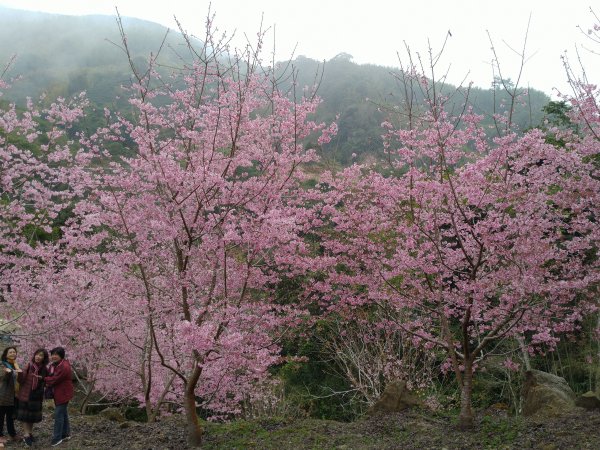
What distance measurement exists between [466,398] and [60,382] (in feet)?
15.7

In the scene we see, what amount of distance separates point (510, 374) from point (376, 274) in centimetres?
702

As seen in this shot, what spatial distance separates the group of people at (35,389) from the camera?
5.57m

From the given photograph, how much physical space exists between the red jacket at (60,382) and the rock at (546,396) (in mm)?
6174

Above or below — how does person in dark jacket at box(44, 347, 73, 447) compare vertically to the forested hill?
below

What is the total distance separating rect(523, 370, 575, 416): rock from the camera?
21.1ft

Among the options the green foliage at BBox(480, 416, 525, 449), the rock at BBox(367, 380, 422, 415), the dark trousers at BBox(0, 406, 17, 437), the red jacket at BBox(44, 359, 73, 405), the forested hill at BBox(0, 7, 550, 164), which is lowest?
the dark trousers at BBox(0, 406, 17, 437)

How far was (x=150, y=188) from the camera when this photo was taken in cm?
559

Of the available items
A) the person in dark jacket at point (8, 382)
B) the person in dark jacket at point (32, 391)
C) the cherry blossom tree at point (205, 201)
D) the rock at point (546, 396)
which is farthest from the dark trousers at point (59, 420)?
the rock at point (546, 396)

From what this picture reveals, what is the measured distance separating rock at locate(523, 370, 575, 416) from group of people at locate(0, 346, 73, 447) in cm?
624

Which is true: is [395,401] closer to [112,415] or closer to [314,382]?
[112,415]

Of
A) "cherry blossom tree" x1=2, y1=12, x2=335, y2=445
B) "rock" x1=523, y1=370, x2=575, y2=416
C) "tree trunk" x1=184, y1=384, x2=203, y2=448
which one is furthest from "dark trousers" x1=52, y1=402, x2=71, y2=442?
"rock" x1=523, y1=370, x2=575, y2=416

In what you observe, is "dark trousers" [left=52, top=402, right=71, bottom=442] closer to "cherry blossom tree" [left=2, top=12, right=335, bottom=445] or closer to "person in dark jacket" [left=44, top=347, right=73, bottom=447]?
"person in dark jacket" [left=44, top=347, right=73, bottom=447]

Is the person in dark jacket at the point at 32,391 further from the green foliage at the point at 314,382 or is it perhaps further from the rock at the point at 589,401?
the rock at the point at 589,401

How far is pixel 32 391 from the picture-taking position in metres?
5.70
